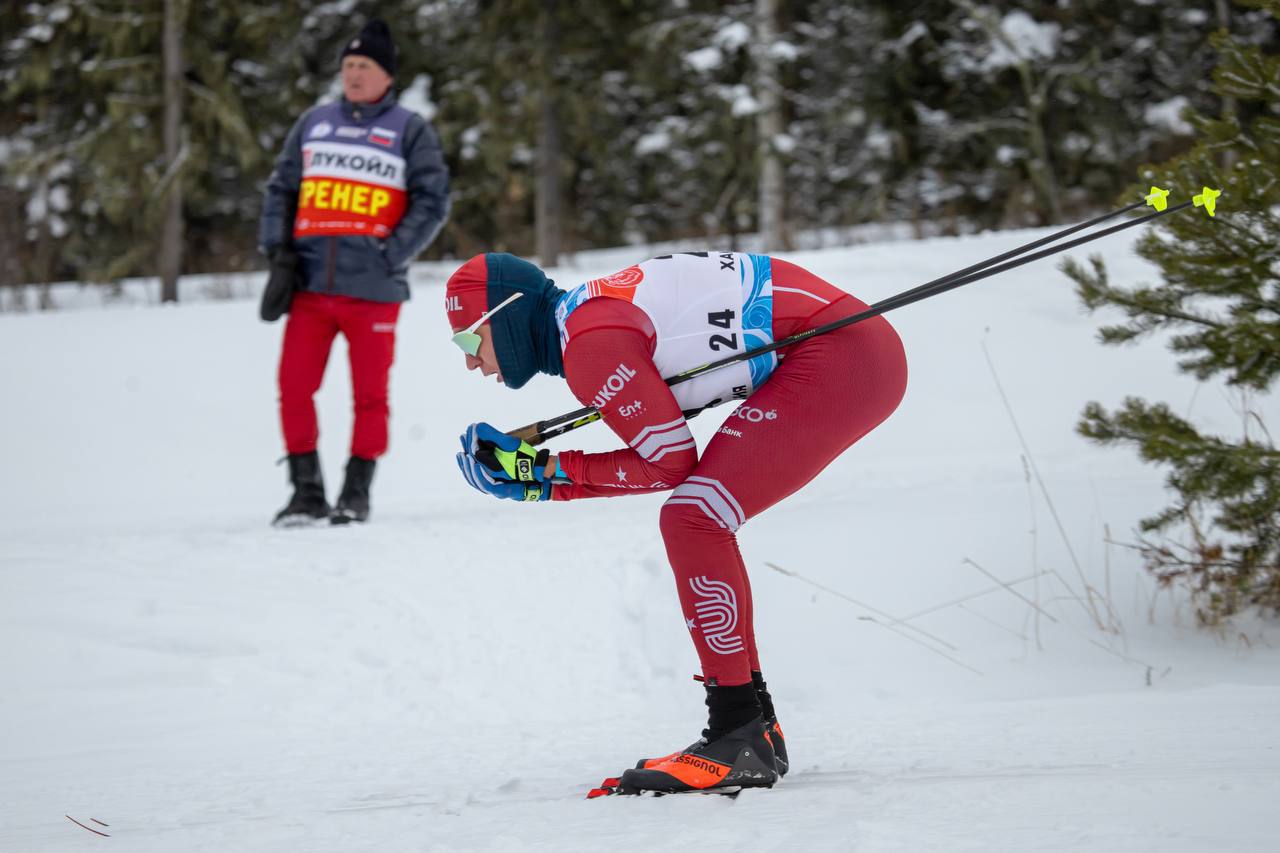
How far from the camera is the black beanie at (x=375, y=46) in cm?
546

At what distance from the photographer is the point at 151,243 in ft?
56.7

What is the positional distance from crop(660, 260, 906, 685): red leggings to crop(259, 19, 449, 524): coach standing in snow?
3023 millimetres

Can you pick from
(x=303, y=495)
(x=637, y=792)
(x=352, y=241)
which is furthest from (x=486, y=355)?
(x=303, y=495)

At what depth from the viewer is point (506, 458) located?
2816 mm

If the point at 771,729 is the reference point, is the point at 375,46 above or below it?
above

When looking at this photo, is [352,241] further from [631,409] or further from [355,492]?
[631,409]

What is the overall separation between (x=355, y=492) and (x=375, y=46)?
221 centimetres

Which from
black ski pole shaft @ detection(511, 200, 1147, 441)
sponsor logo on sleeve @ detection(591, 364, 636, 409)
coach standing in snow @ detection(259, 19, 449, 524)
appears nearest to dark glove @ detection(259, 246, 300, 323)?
coach standing in snow @ detection(259, 19, 449, 524)

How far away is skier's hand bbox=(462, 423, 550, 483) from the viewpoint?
2.82 meters

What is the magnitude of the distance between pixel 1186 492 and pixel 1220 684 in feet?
2.30

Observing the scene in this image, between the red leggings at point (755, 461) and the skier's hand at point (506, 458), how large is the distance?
0.36 meters

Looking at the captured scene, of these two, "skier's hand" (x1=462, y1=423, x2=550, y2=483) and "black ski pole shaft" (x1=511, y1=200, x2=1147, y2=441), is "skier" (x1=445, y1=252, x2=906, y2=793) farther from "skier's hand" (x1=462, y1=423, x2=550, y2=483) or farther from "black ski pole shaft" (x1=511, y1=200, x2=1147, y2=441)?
"black ski pole shaft" (x1=511, y1=200, x2=1147, y2=441)

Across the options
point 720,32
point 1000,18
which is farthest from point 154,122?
point 1000,18

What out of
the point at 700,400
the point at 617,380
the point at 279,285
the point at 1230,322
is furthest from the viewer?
the point at 279,285
